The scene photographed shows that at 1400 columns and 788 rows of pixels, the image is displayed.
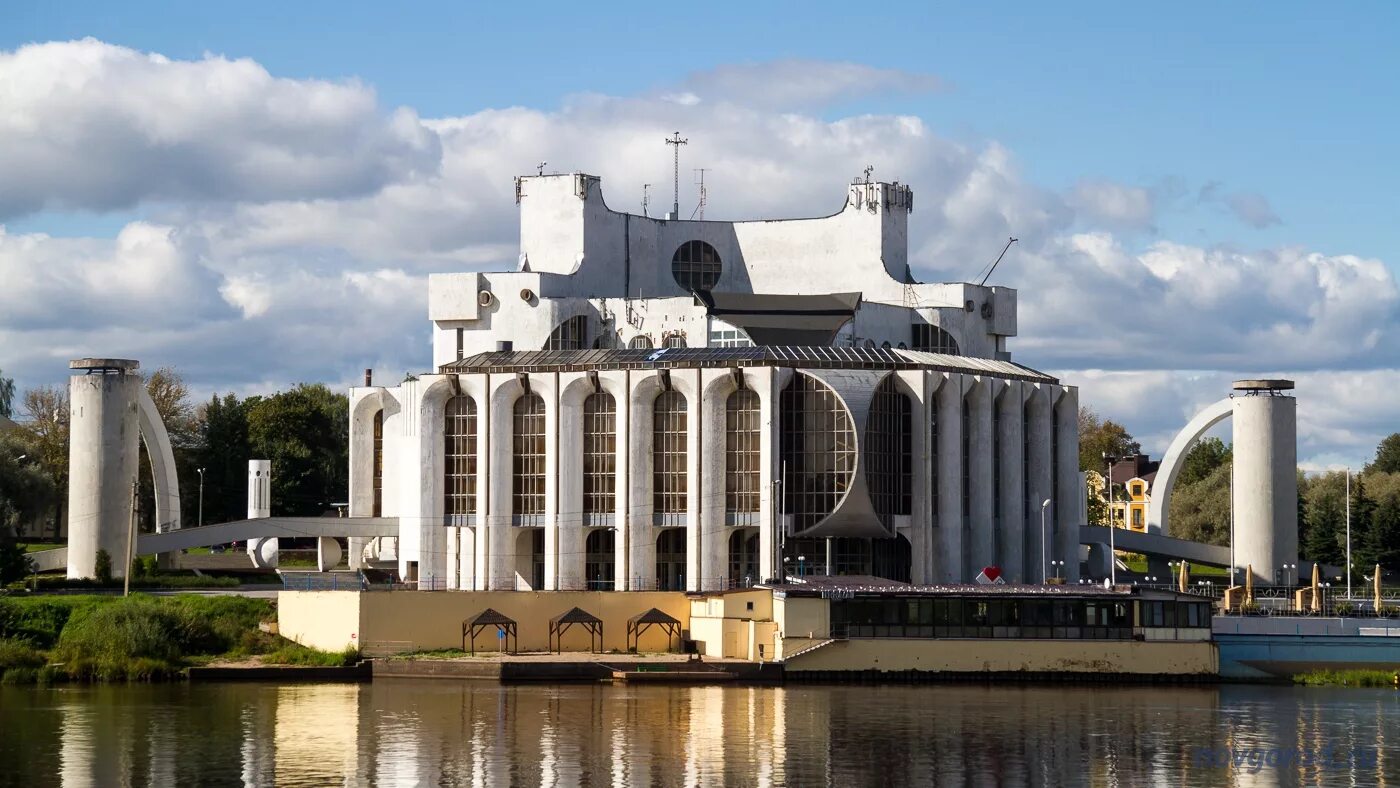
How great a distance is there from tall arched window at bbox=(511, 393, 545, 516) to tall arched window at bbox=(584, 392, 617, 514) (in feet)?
7.88

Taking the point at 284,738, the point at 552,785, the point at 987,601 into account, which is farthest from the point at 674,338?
the point at 552,785

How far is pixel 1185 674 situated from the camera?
88.8m

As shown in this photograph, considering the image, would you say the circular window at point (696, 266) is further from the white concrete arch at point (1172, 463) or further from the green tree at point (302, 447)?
the green tree at point (302, 447)

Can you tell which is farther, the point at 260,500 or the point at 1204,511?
the point at 1204,511

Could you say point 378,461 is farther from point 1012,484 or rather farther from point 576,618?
point 1012,484

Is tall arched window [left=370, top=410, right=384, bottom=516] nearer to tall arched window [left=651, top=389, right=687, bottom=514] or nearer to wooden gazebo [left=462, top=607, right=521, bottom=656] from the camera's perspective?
tall arched window [left=651, top=389, right=687, bottom=514]

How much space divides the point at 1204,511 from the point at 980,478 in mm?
43442

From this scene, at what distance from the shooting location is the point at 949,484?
4321 inches

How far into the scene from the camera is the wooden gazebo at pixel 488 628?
9194cm

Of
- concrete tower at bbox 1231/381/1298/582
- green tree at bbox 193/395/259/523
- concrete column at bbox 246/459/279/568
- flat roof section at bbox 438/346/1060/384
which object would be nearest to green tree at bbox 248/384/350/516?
green tree at bbox 193/395/259/523

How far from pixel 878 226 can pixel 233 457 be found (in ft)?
206

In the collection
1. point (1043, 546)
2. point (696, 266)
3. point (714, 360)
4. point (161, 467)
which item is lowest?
point (1043, 546)

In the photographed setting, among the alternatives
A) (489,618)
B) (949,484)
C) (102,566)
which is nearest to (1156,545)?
(949,484)

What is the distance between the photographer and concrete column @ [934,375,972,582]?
10938cm
